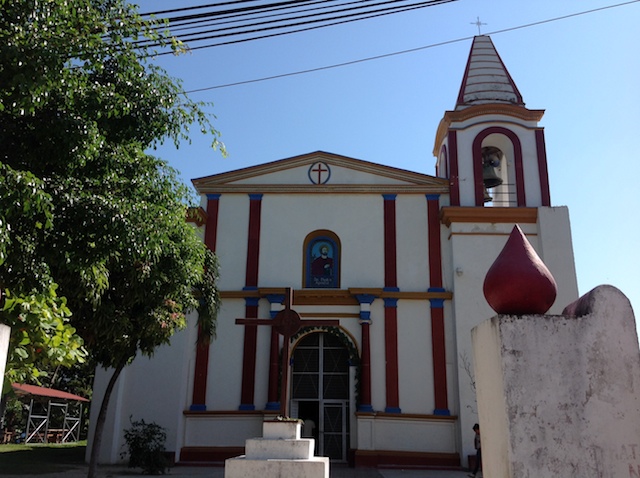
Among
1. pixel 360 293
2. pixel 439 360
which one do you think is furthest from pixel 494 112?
pixel 439 360

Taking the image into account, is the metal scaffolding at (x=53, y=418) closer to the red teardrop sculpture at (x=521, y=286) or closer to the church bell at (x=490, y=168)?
Answer: the church bell at (x=490, y=168)

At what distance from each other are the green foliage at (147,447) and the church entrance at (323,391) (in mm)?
3233

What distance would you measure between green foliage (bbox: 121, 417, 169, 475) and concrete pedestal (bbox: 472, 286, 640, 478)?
36.0 feet

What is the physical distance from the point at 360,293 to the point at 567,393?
11908 millimetres

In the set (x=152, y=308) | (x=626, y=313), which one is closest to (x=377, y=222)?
(x=152, y=308)

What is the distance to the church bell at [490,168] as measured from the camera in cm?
1678

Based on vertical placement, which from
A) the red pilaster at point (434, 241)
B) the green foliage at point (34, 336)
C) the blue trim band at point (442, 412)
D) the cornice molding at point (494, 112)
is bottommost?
the blue trim band at point (442, 412)

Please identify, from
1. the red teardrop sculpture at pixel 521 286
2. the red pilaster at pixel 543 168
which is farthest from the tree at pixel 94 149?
the red pilaster at pixel 543 168

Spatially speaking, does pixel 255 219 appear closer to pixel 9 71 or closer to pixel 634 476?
pixel 9 71

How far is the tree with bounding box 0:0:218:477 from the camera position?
220 inches

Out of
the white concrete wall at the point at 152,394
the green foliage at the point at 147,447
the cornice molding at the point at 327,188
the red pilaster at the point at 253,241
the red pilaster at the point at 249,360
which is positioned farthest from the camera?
the cornice molding at the point at 327,188

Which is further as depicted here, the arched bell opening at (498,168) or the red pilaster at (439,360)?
the arched bell opening at (498,168)

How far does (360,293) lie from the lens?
15.6 meters

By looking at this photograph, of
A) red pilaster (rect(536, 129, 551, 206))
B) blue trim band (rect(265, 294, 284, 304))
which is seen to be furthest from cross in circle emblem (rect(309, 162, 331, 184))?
red pilaster (rect(536, 129, 551, 206))
